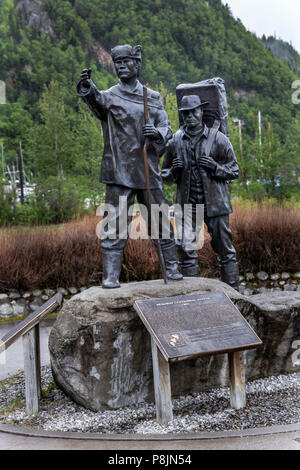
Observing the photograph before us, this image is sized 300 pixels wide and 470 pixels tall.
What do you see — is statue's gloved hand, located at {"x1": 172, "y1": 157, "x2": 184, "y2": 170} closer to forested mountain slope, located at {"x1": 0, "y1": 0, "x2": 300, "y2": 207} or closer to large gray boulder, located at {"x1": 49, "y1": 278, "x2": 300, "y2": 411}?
large gray boulder, located at {"x1": 49, "y1": 278, "x2": 300, "y2": 411}

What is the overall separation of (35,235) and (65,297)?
1.33 meters

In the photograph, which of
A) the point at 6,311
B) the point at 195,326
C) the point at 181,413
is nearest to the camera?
the point at 195,326

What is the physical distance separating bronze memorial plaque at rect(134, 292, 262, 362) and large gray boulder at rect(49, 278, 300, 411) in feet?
0.89

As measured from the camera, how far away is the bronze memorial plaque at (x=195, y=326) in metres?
3.75

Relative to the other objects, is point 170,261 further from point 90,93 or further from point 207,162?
point 90,93

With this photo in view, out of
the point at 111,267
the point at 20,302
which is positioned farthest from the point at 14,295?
the point at 111,267

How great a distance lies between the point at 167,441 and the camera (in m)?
3.43

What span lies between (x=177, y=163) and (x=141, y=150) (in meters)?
0.70

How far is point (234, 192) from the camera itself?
21.8 metres

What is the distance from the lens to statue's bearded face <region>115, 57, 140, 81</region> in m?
4.64

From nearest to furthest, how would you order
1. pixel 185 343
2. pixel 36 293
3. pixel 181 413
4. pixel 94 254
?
pixel 185 343, pixel 181 413, pixel 36 293, pixel 94 254

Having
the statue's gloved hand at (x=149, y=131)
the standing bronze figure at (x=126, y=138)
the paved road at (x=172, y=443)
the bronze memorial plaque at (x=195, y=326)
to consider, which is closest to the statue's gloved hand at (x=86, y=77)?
the standing bronze figure at (x=126, y=138)
